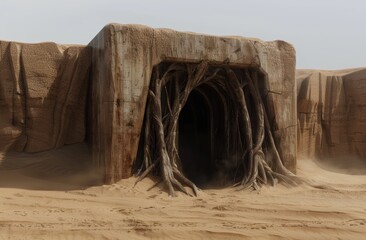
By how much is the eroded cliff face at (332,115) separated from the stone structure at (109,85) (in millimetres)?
3541

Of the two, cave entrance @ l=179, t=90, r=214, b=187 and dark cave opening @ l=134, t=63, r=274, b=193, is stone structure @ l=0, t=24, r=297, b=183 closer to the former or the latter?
dark cave opening @ l=134, t=63, r=274, b=193

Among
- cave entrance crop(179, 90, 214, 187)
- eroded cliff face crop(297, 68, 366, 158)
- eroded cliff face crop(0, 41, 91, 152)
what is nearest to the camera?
eroded cliff face crop(0, 41, 91, 152)

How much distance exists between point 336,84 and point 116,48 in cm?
783

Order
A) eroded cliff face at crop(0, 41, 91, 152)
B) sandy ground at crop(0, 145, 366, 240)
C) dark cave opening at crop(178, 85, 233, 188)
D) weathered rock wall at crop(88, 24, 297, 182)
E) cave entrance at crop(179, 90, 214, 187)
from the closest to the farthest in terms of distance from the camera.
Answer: sandy ground at crop(0, 145, 366, 240) → weathered rock wall at crop(88, 24, 297, 182) → eroded cliff face at crop(0, 41, 91, 152) → dark cave opening at crop(178, 85, 233, 188) → cave entrance at crop(179, 90, 214, 187)

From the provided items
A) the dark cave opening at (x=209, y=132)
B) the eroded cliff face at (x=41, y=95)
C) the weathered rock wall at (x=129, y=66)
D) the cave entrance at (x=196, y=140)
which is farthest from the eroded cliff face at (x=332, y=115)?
the eroded cliff face at (x=41, y=95)

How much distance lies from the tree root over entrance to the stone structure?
216mm

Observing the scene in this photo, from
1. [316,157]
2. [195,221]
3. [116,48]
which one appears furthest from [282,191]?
[316,157]

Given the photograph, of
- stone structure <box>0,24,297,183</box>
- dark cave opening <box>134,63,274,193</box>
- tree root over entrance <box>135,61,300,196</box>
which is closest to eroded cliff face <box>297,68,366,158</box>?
dark cave opening <box>134,63,274,193</box>

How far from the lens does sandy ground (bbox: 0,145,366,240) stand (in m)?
4.80

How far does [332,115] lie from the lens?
1259cm

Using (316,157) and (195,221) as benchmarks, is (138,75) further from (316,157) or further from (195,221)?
(316,157)

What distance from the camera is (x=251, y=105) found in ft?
29.6

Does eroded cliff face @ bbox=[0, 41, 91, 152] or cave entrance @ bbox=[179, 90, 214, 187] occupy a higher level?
eroded cliff face @ bbox=[0, 41, 91, 152]

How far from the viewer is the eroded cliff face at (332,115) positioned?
40.3 ft
